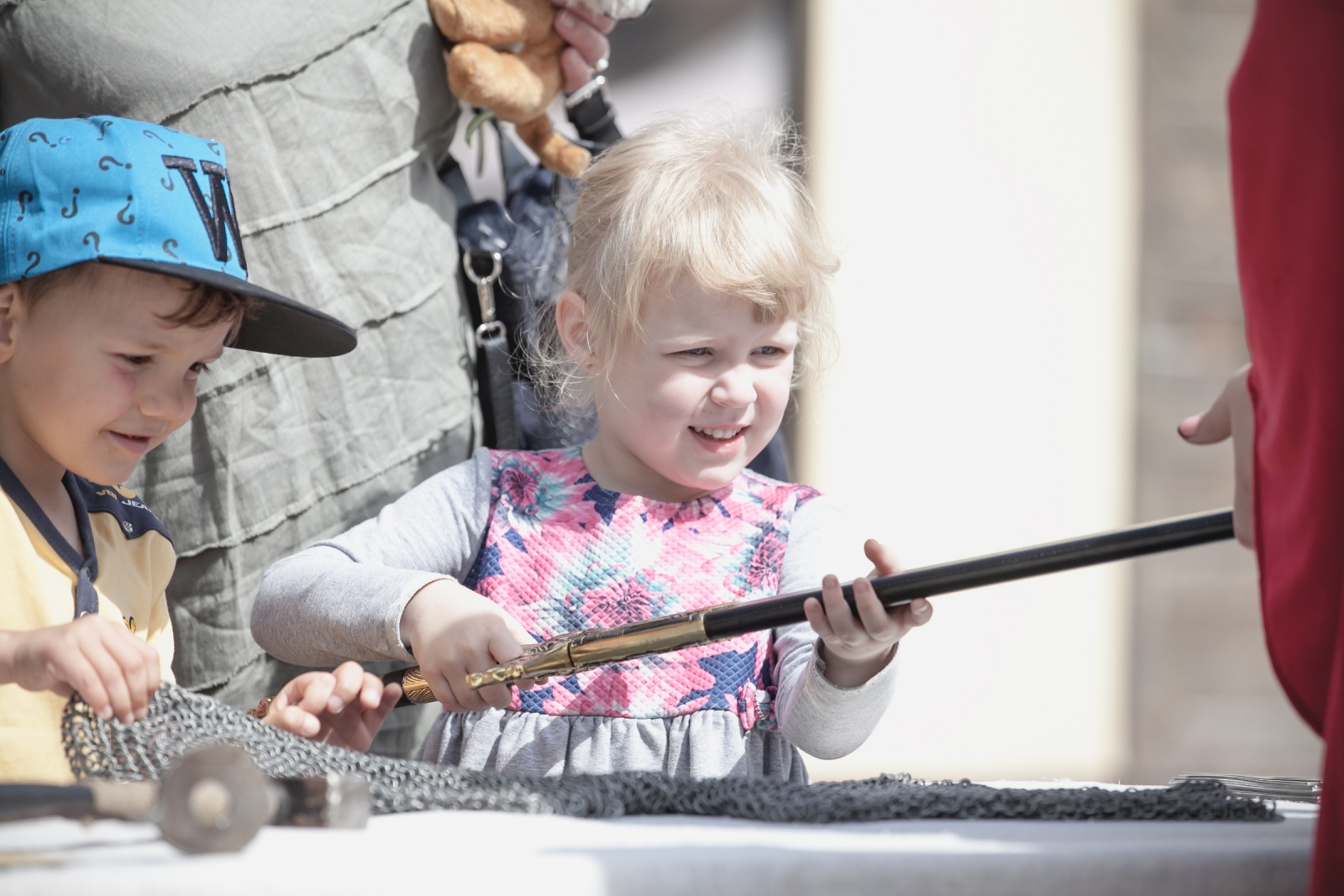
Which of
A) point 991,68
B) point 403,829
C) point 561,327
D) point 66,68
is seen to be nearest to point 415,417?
point 561,327

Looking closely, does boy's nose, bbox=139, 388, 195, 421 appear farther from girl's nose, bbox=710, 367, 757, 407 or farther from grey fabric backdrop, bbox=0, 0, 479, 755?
girl's nose, bbox=710, 367, 757, 407

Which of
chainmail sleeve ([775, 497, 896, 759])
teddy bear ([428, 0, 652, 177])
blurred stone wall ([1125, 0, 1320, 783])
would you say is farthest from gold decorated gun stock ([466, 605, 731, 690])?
blurred stone wall ([1125, 0, 1320, 783])

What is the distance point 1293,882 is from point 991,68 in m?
1.94

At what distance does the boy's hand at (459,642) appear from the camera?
36.7 inches

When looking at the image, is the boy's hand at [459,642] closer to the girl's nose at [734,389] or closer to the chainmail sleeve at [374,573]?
the chainmail sleeve at [374,573]

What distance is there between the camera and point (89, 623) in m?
0.70

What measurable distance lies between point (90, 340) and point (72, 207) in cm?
9

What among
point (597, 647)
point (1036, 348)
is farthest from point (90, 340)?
point (1036, 348)

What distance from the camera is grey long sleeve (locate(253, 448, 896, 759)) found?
1006mm

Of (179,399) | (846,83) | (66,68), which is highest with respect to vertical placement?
(846,83)

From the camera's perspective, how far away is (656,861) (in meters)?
0.56

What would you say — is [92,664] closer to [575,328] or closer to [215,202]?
[215,202]

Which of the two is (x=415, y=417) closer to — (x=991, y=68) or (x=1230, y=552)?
(x=991, y=68)

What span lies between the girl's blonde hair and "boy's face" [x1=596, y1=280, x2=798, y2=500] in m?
0.02
